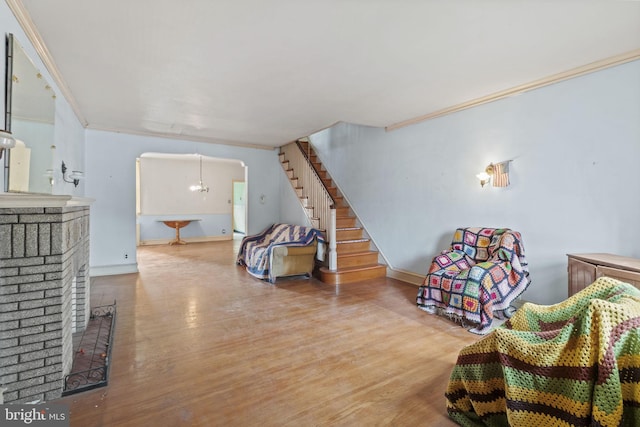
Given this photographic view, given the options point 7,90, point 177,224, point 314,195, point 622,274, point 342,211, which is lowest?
point 622,274

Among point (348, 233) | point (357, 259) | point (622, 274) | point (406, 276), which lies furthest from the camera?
point (348, 233)

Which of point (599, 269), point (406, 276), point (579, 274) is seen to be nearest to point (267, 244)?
point (406, 276)

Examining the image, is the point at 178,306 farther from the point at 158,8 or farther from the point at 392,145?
the point at 392,145

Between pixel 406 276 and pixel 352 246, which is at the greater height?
pixel 352 246

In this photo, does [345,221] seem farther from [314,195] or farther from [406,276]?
[406,276]

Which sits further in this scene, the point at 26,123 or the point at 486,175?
the point at 486,175

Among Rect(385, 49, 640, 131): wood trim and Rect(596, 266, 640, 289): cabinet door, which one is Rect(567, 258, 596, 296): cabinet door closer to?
Rect(596, 266, 640, 289): cabinet door

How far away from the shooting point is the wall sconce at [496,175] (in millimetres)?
3643

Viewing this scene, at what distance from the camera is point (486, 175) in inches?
151

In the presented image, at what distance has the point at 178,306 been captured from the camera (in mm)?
3779

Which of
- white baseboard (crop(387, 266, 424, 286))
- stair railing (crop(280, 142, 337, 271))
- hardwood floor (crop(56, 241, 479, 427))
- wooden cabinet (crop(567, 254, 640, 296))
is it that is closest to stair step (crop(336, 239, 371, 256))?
stair railing (crop(280, 142, 337, 271))

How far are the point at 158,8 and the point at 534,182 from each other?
3.89 m

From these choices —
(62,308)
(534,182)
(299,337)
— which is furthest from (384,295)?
(62,308)

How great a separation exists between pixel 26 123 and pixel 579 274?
4.62 meters
